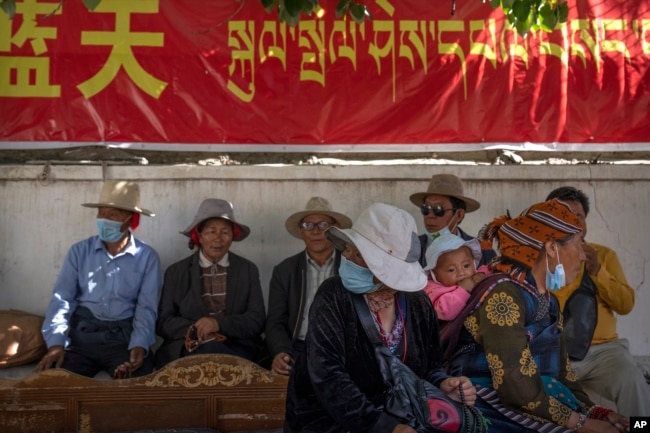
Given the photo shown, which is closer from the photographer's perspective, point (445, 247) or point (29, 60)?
point (445, 247)

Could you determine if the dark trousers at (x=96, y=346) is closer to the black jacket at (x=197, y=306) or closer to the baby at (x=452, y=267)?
the black jacket at (x=197, y=306)

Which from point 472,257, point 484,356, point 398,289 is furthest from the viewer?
point 472,257

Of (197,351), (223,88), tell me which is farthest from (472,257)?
(223,88)

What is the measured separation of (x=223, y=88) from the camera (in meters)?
6.52

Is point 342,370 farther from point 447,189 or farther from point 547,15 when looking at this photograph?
point 447,189

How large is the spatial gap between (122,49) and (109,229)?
1.55 m

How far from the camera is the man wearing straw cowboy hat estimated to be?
5.36 metres

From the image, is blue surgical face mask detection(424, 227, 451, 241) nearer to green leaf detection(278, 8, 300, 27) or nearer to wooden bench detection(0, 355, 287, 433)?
wooden bench detection(0, 355, 287, 433)

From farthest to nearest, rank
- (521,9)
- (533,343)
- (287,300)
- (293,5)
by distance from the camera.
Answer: (287,300), (521,9), (293,5), (533,343)

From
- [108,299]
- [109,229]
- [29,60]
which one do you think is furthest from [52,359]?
[29,60]

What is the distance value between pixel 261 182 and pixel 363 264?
11.0 feet

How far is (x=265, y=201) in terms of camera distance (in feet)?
21.5

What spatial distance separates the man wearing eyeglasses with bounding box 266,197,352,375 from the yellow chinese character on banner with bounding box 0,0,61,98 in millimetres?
2157

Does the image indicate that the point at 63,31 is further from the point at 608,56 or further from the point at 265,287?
the point at 608,56
